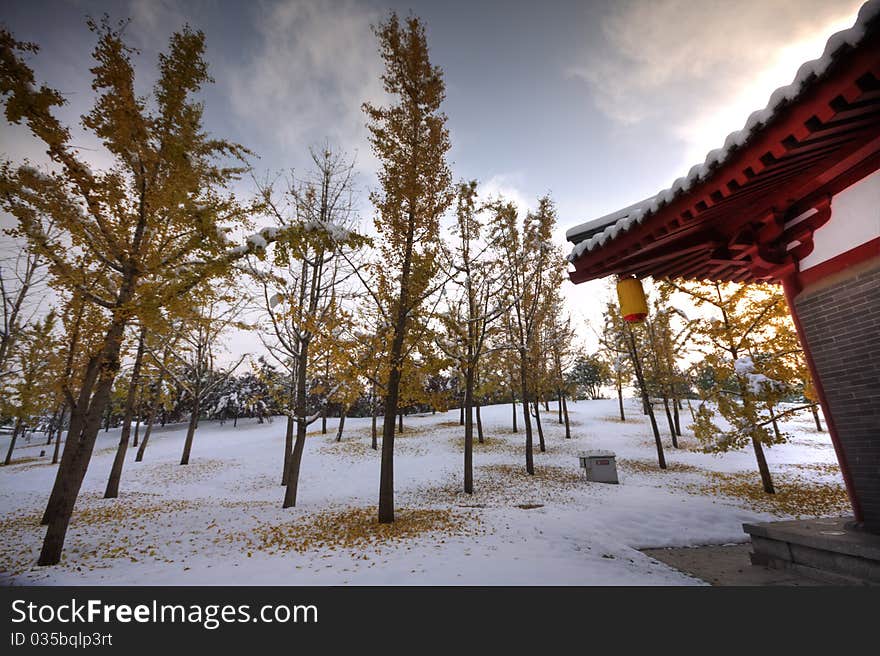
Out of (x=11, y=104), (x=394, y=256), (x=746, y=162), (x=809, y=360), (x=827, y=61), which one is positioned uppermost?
(x=11, y=104)

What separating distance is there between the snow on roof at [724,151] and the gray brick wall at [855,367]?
212 centimetres

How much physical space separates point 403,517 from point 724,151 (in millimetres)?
8459

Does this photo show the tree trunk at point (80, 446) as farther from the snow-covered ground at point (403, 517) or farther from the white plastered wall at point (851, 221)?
the white plastered wall at point (851, 221)

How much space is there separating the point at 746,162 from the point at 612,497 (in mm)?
9399

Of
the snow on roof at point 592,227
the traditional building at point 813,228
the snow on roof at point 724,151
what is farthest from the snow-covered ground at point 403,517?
the snow on roof at point 592,227

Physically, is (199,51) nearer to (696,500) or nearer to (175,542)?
(175,542)

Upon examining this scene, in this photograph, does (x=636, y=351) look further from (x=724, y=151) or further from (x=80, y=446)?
(x=80, y=446)

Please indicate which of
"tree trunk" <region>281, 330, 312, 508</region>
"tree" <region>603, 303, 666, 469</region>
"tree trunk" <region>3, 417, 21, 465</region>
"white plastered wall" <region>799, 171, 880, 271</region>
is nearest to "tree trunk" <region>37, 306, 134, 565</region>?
"tree trunk" <region>281, 330, 312, 508</region>

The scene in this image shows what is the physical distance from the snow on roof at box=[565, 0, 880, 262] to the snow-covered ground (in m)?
4.15

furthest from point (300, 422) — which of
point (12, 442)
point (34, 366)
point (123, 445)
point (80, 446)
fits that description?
point (12, 442)

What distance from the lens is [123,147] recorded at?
20.1 ft

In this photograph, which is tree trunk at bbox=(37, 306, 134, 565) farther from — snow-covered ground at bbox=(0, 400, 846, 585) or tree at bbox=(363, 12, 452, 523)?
tree at bbox=(363, 12, 452, 523)

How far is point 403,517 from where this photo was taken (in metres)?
7.96
